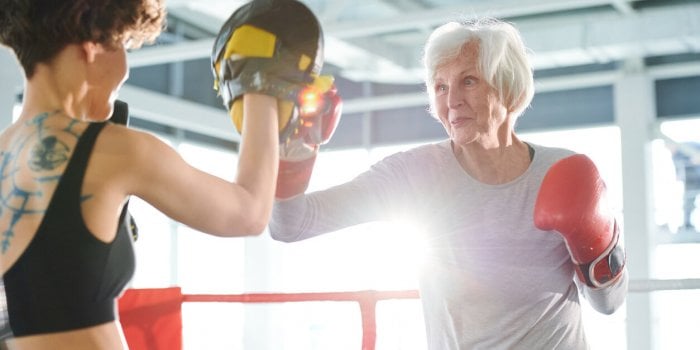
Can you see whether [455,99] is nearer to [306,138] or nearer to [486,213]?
[486,213]

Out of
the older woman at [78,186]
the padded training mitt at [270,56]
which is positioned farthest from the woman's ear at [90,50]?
the padded training mitt at [270,56]

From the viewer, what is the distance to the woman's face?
68.1 inches

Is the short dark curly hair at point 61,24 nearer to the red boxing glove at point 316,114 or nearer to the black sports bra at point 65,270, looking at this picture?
the black sports bra at point 65,270

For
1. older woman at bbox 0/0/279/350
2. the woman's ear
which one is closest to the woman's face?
older woman at bbox 0/0/279/350

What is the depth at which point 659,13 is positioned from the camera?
6.22 metres

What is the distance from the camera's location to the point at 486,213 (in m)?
1.68

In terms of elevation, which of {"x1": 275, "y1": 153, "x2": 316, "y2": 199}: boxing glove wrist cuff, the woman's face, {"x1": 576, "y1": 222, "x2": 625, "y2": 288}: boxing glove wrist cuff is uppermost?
the woman's face

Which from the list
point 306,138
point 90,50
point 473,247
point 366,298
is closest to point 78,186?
point 90,50

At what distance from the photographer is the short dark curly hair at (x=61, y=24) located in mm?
992

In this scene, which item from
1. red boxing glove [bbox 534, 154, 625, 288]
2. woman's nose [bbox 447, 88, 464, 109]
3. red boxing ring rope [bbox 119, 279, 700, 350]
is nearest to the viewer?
red boxing glove [bbox 534, 154, 625, 288]

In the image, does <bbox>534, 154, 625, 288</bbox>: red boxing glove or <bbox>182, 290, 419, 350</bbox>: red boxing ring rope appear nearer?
<bbox>534, 154, 625, 288</bbox>: red boxing glove

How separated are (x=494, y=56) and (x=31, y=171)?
1.02 meters

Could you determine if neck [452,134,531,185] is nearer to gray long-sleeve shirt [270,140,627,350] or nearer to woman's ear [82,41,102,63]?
A: gray long-sleeve shirt [270,140,627,350]

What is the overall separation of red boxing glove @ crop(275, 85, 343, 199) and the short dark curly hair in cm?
27
